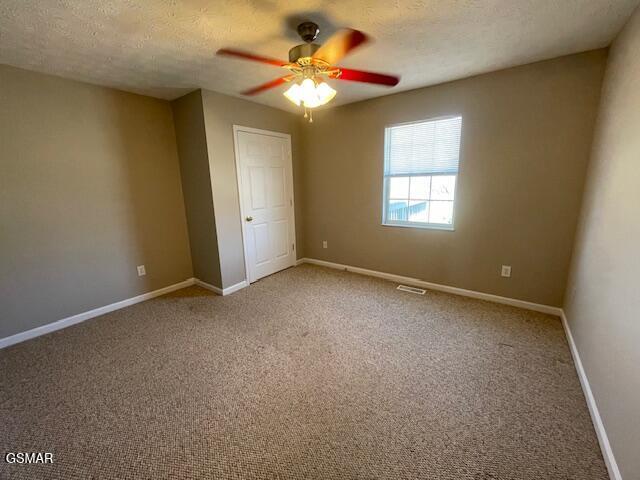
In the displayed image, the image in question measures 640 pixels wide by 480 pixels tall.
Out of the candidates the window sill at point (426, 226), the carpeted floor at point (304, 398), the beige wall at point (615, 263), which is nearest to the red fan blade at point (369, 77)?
the beige wall at point (615, 263)

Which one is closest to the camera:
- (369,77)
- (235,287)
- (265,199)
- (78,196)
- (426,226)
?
(369,77)

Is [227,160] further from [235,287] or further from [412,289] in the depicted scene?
[412,289]

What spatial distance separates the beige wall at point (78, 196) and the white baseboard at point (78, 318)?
2.2 inches

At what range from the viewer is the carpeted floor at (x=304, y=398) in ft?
4.39

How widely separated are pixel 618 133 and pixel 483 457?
2111mm

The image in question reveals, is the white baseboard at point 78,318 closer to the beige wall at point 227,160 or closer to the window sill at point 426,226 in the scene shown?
the beige wall at point 227,160

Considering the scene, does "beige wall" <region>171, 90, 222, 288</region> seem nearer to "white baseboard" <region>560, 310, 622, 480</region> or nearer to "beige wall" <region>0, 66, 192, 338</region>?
"beige wall" <region>0, 66, 192, 338</region>

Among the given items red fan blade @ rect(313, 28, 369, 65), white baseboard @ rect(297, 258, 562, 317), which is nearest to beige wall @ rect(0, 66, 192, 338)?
white baseboard @ rect(297, 258, 562, 317)

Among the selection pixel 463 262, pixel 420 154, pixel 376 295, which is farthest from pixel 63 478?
pixel 420 154

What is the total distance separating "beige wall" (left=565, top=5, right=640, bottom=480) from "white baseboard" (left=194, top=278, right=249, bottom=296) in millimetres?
3295

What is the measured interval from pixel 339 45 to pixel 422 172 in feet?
6.63

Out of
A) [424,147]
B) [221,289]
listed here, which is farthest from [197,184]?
[424,147]

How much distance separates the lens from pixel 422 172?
3.21 metres

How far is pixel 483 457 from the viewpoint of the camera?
4.41 feet
